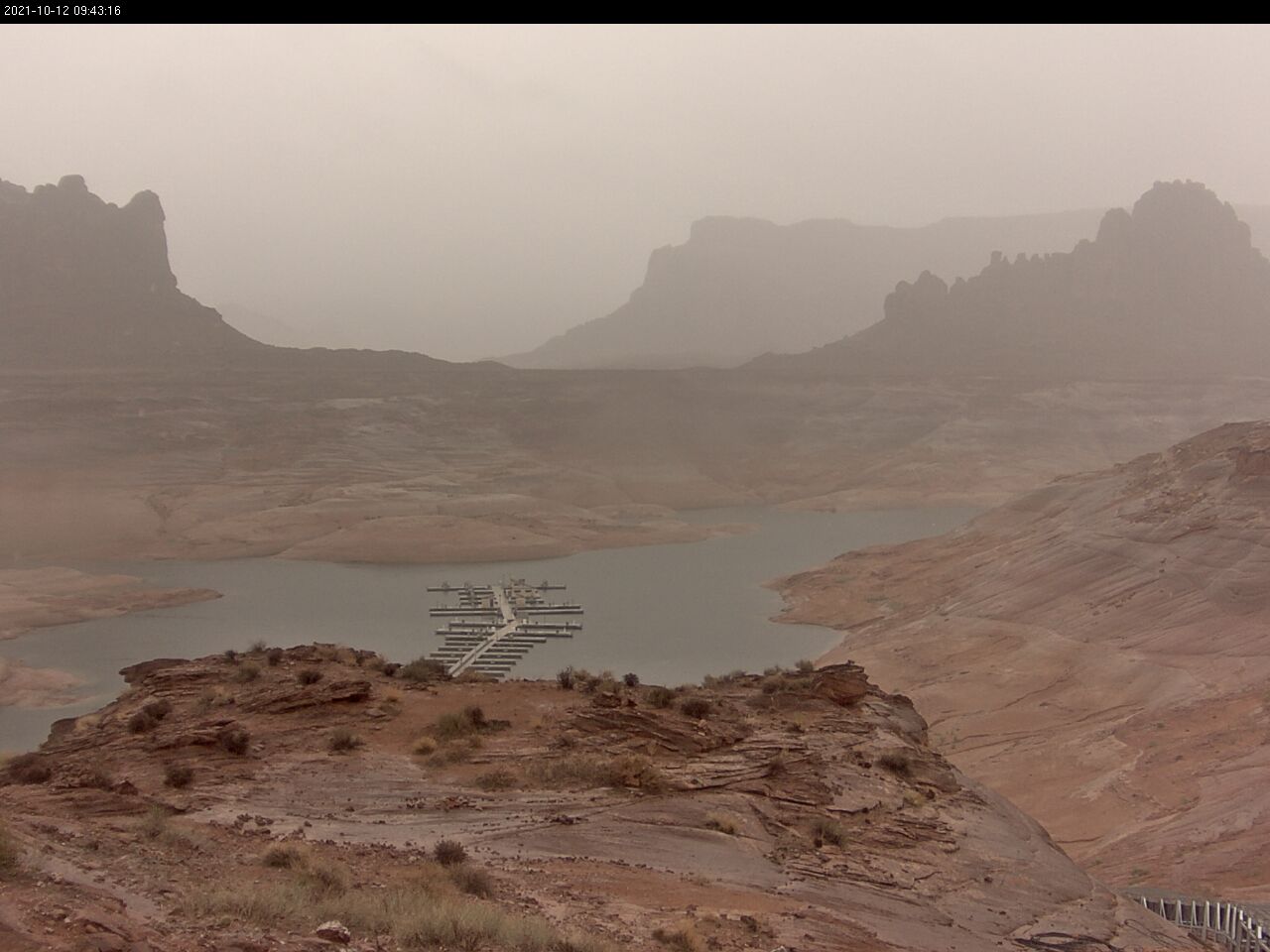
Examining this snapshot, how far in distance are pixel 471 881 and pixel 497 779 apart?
2779 millimetres

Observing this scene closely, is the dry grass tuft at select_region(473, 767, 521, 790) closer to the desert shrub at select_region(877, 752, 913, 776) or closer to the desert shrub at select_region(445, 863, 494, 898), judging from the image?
the desert shrub at select_region(445, 863, 494, 898)

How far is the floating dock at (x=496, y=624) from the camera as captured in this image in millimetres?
30875

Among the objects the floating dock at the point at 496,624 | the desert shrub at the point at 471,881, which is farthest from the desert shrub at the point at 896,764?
the floating dock at the point at 496,624

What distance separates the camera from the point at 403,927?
5.77 metres

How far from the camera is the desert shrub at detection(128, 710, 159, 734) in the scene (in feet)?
35.8

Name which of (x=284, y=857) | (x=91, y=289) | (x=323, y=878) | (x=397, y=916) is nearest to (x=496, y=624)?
A: (x=284, y=857)

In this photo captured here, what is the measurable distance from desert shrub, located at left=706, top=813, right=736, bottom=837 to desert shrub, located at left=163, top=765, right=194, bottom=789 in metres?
4.95

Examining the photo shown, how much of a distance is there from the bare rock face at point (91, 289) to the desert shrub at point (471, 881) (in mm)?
85943

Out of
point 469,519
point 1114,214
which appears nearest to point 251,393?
point 469,519

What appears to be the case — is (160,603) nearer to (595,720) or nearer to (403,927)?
(595,720)

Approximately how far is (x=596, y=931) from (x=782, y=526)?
56983mm

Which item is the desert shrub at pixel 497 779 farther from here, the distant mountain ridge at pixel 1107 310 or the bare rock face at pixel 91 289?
the distant mountain ridge at pixel 1107 310

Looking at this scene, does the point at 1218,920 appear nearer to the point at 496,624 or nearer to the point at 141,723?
the point at 141,723

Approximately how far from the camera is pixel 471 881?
7137mm
